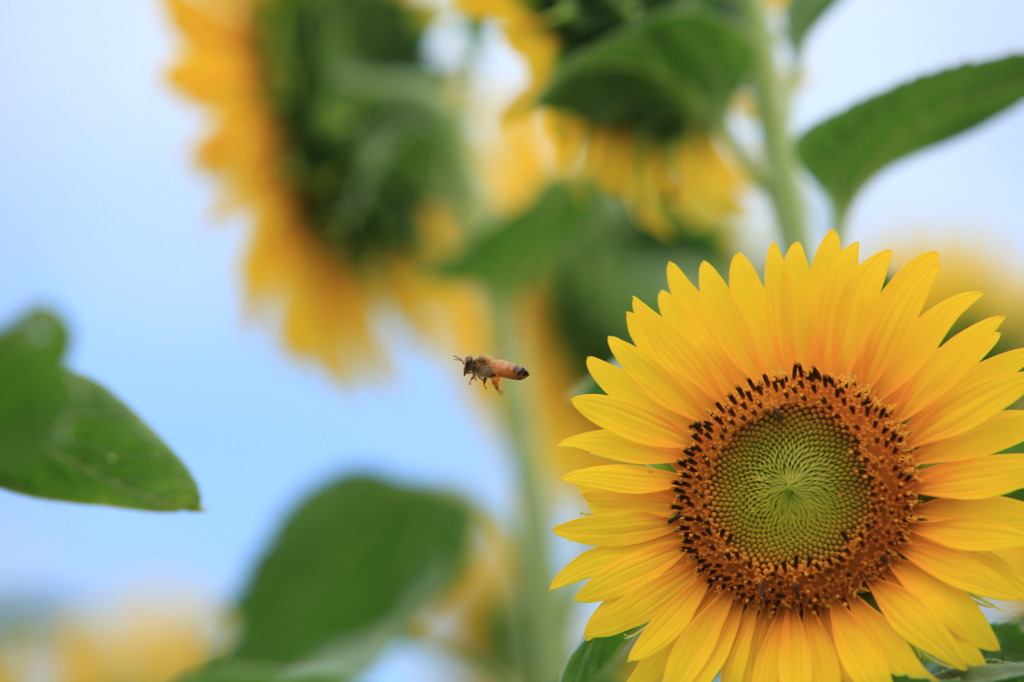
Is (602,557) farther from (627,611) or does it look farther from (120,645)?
(120,645)

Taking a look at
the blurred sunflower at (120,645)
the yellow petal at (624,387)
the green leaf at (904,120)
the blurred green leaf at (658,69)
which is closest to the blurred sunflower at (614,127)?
the blurred green leaf at (658,69)

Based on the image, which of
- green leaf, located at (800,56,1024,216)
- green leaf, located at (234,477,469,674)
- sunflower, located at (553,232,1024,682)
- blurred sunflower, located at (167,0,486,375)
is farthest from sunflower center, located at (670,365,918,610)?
blurred sunflower, located at (167,0,486,375)

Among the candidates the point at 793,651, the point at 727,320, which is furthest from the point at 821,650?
the point at 727,320

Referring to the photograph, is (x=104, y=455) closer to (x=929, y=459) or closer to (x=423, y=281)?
(x=929, y=459)

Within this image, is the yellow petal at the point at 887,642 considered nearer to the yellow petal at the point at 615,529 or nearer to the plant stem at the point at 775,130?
the yellow petal at the point at 615,529

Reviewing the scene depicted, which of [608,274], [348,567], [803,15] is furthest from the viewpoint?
[608,274]

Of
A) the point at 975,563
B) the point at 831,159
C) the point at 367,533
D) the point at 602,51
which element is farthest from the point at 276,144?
the point at 975,563
